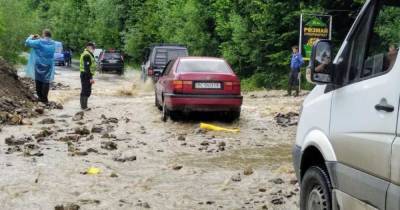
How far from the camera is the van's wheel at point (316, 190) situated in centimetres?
426

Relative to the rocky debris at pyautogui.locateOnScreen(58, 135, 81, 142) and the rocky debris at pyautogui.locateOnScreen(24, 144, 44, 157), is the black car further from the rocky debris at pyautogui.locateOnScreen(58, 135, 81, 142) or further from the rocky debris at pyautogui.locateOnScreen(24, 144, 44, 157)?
the rocky debris at pyautogui.locateOnScreen(24, 144, 44, 157)

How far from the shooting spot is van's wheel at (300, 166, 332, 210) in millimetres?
4258

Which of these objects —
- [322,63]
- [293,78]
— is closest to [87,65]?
[293,78]

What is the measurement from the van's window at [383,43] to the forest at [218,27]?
18065 mm

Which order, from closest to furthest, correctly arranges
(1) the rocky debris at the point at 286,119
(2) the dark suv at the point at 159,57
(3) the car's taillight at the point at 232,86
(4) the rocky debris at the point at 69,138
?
(4) the rocky debris at the point at 69,138 → (3) the car's taillight at the point at 232,86 → (1) the rocky debris at the point at 286,119 → (2) the dark suv at the point at 159,57

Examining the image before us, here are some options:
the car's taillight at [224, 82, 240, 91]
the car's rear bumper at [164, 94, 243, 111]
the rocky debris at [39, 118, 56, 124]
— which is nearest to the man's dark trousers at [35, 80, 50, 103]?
the rocky debris at [39, 118, 56, 124]

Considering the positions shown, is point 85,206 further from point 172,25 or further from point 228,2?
point 172,25

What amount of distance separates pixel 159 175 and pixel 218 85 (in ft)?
15.8

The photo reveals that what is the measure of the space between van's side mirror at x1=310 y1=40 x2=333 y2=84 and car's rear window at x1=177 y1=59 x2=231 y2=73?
328 inches

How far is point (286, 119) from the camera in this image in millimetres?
13453

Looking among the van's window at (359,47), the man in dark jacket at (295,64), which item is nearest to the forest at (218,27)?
the man in dark jacket at (295,64)

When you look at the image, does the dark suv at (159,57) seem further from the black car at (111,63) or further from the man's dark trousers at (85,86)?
the black car at (111,63)

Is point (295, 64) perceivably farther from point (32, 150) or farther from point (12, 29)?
point (12, 29)

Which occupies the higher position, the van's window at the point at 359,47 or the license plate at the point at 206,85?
the van's window at the point at 359,47
